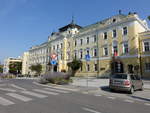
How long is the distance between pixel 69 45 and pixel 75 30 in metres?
5.55

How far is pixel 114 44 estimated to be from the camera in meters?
34.3

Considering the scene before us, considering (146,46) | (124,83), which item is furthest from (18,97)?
(146,46)

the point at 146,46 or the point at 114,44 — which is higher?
the point at 114,44

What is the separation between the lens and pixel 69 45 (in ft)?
155

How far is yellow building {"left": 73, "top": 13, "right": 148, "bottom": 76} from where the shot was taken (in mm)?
30953

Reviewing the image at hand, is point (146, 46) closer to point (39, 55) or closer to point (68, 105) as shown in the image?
point (68, 105)

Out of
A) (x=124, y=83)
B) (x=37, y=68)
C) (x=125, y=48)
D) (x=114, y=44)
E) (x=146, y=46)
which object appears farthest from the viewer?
(x=37, y=68)

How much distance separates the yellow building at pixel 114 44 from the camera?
3095 cm

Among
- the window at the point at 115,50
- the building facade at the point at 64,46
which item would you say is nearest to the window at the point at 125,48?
the window at the point at 115,50

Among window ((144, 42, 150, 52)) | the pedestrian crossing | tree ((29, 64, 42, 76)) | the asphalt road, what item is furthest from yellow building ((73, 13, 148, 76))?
the pedestrian crossing

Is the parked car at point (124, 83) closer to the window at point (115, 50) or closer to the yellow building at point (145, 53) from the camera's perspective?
the yellow building at point (145, 53)

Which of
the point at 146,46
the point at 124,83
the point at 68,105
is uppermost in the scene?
the point at 146,46

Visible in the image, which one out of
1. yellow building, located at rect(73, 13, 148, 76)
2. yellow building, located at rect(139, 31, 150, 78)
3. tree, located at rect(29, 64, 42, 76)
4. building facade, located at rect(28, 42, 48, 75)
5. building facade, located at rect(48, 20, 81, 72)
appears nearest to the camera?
yellow building, located at rect(139, 31, 150, 78)

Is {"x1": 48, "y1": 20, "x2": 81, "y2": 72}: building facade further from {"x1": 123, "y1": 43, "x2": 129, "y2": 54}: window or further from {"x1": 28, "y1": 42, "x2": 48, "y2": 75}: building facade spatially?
{"x1": 123, "y1": 43, "x2": 129, "y2": 54}: window
